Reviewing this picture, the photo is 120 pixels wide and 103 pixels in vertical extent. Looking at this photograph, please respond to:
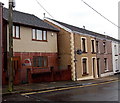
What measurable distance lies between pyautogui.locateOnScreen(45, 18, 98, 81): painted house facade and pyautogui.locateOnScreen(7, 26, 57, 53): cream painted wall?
63.6 inches

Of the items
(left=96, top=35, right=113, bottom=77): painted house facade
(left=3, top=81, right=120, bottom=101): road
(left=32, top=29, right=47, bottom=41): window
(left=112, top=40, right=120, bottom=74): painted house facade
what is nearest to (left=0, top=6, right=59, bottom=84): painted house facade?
(left=32, top=29, right=47, bottom=41): window

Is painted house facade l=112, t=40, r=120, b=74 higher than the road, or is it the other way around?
painted house facade l=112, t=40, r=120, b=74

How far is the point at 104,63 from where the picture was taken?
2612cm

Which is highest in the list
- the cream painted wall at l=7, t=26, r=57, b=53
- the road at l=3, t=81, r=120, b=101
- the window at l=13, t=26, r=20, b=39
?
the window at l=13, t=26, r=20, b=39

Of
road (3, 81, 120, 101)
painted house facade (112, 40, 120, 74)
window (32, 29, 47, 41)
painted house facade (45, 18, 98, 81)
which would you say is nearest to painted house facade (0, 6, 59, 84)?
window (32, 29, 47, 41)

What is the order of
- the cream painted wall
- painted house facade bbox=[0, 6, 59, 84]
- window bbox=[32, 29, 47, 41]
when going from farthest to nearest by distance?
window bbox=[32, 29, 47, 41]
the cream painted wall
painted house facade bbox=[0, 6, 59, 84]

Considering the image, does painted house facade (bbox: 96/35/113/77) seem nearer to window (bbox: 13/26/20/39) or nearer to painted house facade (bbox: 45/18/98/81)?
painted house facade (bbox: 45/18/98/81)

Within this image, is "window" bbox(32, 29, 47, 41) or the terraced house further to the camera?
the terraced house

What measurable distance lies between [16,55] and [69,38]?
23.7ft

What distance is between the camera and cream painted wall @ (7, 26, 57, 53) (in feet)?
52.4

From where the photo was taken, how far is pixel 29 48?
17.0 metres

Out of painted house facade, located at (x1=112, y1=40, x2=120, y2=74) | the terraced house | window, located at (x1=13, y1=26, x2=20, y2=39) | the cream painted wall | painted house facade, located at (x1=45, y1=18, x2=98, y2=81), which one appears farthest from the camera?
painted house facade, located at (x1=112, y1=40, x2=120, y2=74)

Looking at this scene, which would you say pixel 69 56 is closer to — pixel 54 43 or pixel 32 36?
pixel 54 43

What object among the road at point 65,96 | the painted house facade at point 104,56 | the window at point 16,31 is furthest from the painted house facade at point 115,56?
the road at point 65,96
